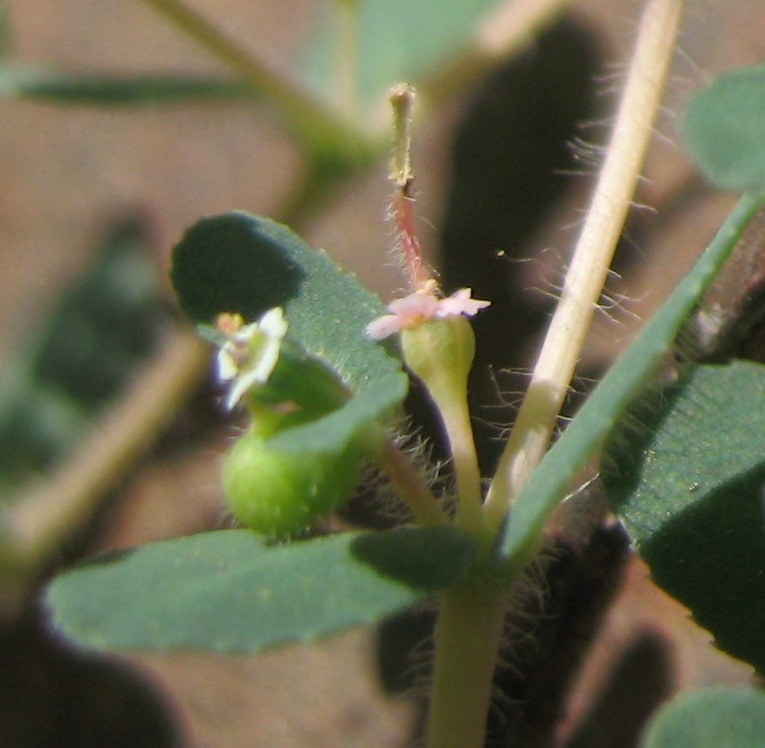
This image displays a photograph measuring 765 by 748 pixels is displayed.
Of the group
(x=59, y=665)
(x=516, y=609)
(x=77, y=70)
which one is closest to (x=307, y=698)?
(x=59, y=665)

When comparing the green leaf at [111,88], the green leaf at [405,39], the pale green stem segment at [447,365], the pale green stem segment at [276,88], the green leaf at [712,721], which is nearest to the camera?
the green leaf at [712,721]

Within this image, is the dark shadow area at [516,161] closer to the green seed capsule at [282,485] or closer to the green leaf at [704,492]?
the green leaf at [704,492]

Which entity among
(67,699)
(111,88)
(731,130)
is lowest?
(67,699)

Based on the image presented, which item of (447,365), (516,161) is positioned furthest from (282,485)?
(516,161)

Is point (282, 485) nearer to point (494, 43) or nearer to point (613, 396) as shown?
point (613, 396)

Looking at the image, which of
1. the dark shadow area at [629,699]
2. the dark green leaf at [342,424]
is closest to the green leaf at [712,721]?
the dark green leaf at [342,424]
